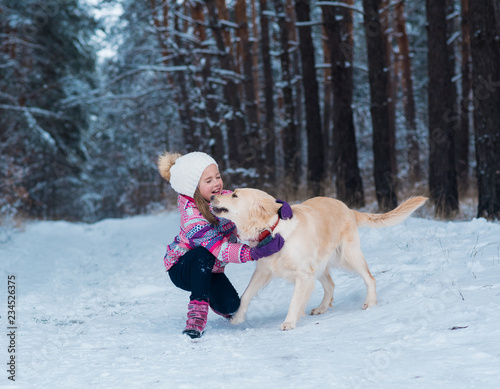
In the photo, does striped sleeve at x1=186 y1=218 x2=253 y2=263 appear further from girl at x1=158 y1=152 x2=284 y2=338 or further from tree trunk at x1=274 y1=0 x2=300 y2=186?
tree trunk at x1=274 y1=0 x2=300 y2=186

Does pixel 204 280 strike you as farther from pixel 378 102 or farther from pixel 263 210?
pixel 378 102

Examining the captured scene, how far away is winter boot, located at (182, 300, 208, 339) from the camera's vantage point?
369 cm

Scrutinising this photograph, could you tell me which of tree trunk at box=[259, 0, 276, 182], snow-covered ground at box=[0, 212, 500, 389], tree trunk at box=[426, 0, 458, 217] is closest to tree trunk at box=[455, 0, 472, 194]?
tree trunk at box=[259, 0, 276, 182]

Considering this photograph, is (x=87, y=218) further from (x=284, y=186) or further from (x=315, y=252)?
(x=315, y=252)

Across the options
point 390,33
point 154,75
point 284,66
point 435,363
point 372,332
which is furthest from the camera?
point 154,75

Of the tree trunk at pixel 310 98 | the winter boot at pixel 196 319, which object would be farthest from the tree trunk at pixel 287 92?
the winter boot at pixel 196 319

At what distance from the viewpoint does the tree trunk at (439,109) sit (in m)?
9.76

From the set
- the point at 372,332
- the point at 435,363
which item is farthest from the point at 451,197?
the point at 435,363

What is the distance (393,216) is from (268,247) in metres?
1.39

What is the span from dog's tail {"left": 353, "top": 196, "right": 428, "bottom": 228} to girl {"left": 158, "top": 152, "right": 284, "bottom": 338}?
3.76 feet

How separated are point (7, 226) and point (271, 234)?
35.4 ft

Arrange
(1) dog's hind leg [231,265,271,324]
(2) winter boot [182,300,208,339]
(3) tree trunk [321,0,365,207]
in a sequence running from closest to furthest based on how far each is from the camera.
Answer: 1. (2) winter boot [182,300,208,339]
2. (1) dog's hind leg [231,265,271,324]
3. (3) tree trunk [321,0,365,207]

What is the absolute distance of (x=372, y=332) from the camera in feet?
10.7

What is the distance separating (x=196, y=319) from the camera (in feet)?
12.3
